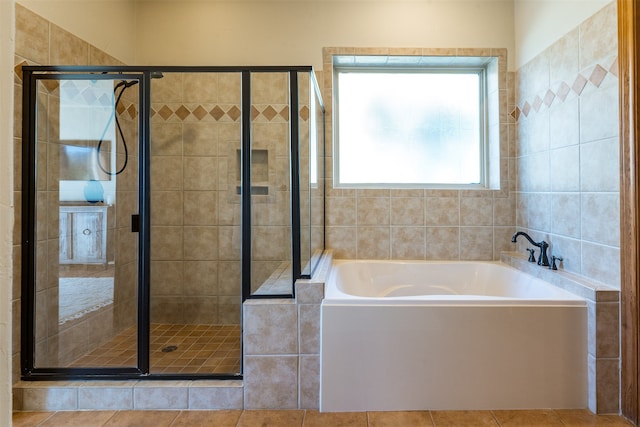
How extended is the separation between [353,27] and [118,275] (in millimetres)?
2380

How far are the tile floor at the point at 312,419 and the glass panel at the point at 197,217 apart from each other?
404 millimetres

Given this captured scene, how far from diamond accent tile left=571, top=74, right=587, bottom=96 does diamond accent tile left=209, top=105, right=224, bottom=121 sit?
87.2 inches

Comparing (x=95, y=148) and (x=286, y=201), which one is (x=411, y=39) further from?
(x=95, y=148)

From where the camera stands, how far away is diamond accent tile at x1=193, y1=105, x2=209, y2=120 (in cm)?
262

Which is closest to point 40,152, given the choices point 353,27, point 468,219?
point 353,27

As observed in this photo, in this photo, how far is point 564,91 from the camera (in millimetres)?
2125

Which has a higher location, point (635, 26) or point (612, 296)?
point (635, 26)

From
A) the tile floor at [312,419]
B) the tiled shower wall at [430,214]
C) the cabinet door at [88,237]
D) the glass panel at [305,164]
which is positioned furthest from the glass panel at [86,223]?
the tiled shower wall at [430,214]

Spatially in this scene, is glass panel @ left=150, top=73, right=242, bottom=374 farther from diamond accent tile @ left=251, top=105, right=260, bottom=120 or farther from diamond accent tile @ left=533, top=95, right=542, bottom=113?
diamond accent tile @ left=533, top=95, right=542, bottom=113

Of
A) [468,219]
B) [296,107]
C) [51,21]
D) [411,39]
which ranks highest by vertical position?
[411,39]

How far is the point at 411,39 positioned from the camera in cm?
268

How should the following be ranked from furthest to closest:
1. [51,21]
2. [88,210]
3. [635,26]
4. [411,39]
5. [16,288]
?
1. [411,39]
2. [88,210]
3. [51,21]
4. [16,288]
5. [635,26]

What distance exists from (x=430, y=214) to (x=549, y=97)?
41.9 inches

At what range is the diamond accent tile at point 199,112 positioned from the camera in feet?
8.59
